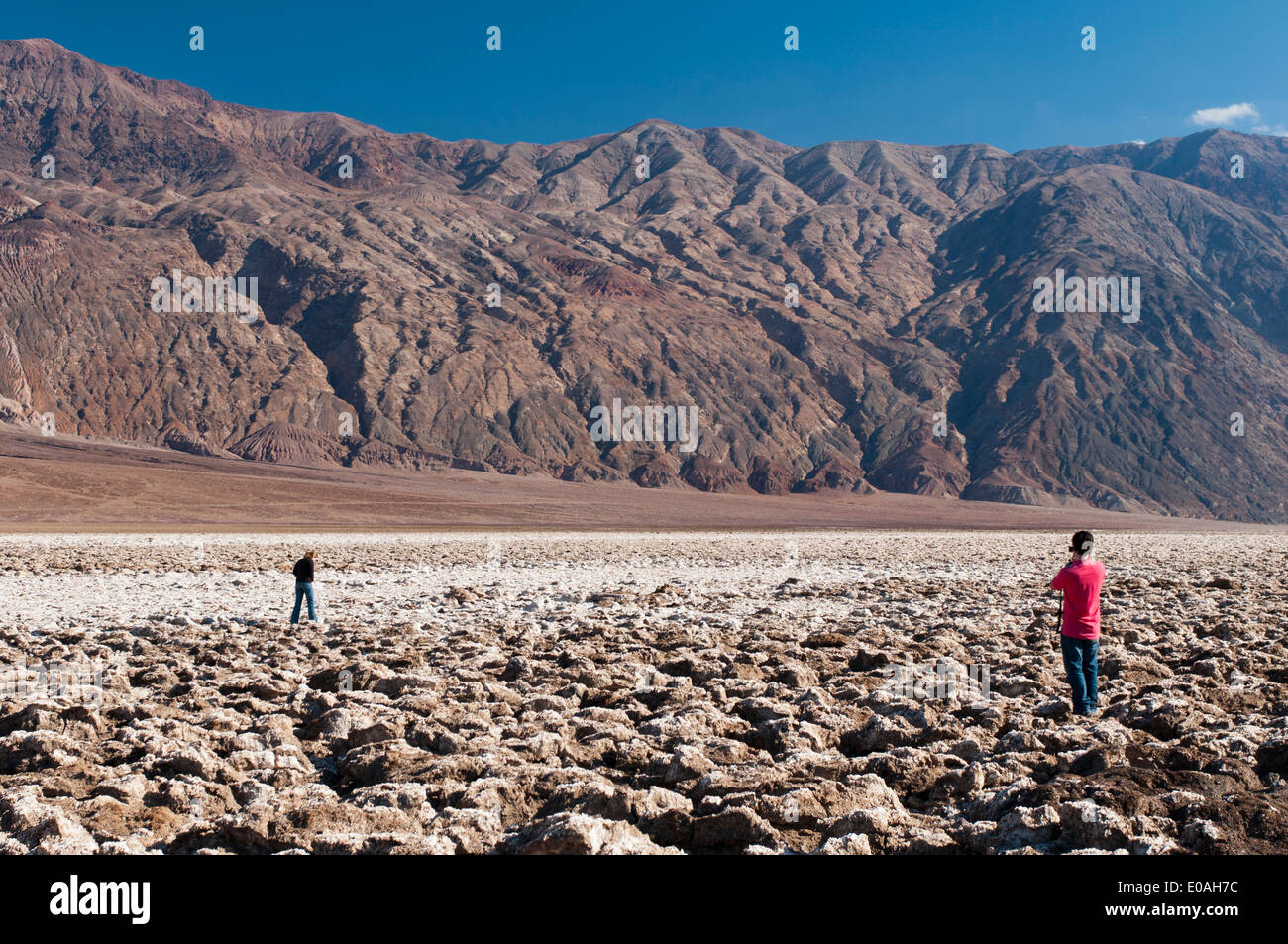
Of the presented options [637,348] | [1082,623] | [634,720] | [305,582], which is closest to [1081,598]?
[1082,623]

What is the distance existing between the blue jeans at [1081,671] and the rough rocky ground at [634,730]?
0.16 meters

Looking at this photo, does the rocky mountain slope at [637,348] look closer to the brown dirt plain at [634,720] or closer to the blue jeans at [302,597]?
the blue jeans at [302,597]

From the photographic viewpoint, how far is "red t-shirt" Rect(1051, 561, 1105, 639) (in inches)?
285

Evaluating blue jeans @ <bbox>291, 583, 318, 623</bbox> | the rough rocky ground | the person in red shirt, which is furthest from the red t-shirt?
blue jeans @ <bbox>291, 583, 318, 623</bbox>

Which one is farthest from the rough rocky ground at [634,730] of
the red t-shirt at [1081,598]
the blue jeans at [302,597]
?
the red t-shirt at [1081,598]

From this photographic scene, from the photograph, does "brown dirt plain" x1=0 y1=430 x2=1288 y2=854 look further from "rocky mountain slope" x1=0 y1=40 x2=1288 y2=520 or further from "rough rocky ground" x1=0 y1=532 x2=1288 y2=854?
"rocky mountain slope" x1=0 y1=40 x2=1288 y2=520

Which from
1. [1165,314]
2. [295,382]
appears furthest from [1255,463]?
[295,382]

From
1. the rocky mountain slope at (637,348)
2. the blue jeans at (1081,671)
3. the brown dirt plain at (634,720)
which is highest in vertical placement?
the rocky mountain slope at (637,348)

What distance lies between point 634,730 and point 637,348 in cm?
11098

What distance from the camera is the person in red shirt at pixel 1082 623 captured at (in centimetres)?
719

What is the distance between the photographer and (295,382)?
101 m

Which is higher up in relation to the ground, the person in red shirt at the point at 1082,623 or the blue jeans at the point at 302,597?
the person in red shirt at the point at 1082,623
